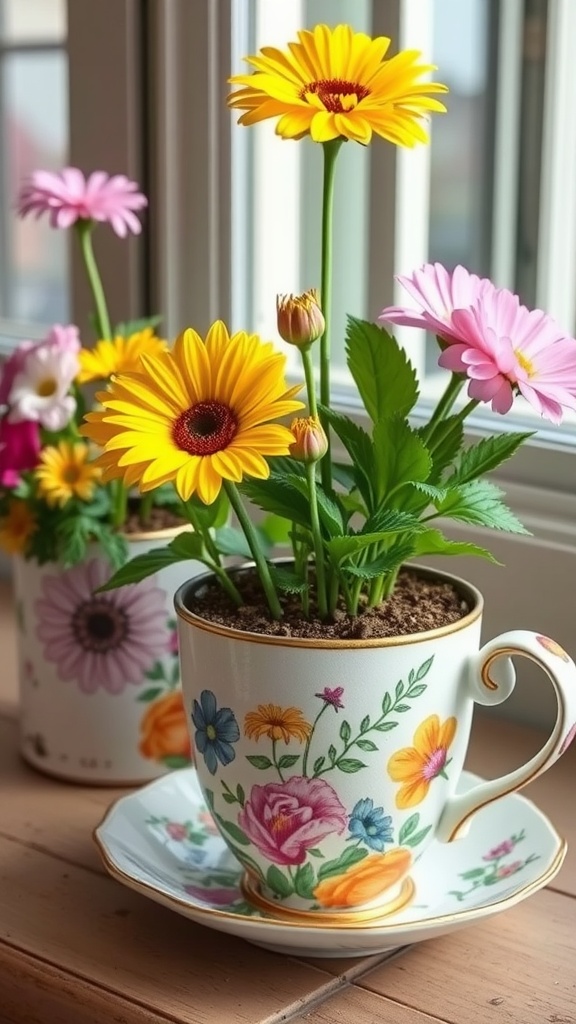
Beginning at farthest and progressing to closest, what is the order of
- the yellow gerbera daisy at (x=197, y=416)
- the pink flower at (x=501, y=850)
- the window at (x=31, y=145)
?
the window at (x=31, y=145) < the pink flower at (x=501, y=850) < the yellow gerbera daisy at (x=197, y=416)

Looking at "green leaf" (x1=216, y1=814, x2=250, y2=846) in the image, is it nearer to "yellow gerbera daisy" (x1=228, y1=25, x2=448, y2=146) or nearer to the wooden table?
the wooden table

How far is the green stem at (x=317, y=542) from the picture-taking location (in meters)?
0.54

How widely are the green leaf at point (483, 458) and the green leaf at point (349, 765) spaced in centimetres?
12

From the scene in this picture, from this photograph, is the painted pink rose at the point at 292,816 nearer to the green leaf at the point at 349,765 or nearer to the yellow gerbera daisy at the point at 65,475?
the green leaf at the point at 349,765

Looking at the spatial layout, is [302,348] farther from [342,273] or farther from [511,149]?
[511,149]

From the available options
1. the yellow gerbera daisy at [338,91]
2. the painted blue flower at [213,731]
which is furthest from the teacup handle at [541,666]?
the yellow gerbera daisy at [338,91]

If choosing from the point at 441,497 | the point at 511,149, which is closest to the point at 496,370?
the point at 441,497

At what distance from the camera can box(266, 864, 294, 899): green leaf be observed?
1.91 ft

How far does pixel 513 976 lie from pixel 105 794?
0.28 m

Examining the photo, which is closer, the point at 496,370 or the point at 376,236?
the point at 496,370

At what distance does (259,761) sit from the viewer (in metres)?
0.56

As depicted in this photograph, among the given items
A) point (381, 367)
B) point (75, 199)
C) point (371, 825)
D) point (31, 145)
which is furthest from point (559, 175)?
point (371, 825)

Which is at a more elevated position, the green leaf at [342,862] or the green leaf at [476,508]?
the green leaf at [476,508]

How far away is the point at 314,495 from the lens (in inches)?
21.2
